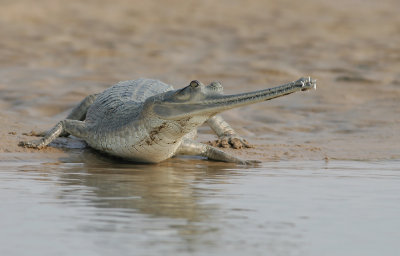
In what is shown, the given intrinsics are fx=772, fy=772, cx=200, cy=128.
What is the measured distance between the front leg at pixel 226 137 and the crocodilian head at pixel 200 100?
1.87 metres

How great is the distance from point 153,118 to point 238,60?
7.85m

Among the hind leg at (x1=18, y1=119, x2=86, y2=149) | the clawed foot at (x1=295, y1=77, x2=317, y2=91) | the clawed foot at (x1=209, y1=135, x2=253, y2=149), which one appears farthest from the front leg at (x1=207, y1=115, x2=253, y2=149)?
the clawed foot at (x1=295, y1=77, x2=317, y2=91)

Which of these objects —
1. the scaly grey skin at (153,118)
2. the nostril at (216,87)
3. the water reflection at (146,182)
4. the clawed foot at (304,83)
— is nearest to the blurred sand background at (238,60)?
the scaly grey skin at (153,118)

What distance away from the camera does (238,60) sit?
45.1 ft

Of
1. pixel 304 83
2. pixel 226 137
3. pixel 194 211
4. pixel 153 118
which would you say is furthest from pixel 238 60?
pixel 194 211

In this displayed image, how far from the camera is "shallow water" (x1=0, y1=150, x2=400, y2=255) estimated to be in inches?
125

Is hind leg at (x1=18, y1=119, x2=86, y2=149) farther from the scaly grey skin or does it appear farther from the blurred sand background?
the blurred sand background

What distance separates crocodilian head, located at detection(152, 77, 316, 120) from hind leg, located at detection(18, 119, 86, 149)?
1.28 m

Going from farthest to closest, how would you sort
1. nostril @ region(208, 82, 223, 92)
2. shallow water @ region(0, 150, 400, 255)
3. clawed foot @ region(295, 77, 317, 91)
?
nostril @ region(208, 82, 223, 92)
clawed foot @ region(295, 77, 317, 91)
shallow water @ region(0, 150, 400, 255)

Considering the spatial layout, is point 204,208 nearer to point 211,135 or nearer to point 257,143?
point 257,143

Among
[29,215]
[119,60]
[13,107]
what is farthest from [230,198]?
[119,60]

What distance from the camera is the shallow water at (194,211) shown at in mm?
3172

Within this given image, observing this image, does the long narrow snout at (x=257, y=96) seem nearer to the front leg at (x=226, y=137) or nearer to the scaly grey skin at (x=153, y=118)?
the scaly grey skin at (x=153, y=118)

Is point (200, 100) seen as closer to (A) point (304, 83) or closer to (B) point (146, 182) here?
(B) point (146, 182)
